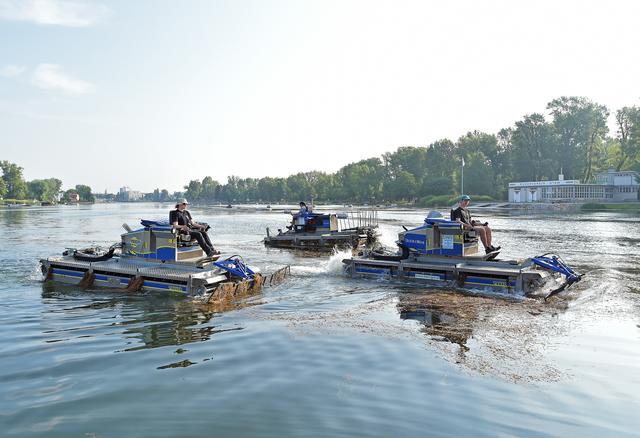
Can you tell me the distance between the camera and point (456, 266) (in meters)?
14.4

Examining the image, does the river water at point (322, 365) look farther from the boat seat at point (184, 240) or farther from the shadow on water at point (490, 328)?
the boat seat at point (184, 240)

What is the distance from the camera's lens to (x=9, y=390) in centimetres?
689

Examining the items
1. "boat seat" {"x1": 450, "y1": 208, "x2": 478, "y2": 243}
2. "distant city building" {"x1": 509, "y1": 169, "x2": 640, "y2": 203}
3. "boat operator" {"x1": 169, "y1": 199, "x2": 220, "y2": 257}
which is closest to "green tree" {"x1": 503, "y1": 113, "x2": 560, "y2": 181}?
"distant city building" {"x1": 509, "y1": 169, "x2": 640, "y2": 203}

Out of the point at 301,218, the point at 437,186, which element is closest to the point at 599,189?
the point at 437,186

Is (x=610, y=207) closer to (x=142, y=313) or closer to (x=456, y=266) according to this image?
(x=456, y=266)

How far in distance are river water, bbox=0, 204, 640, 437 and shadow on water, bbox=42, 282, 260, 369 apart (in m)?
0.06

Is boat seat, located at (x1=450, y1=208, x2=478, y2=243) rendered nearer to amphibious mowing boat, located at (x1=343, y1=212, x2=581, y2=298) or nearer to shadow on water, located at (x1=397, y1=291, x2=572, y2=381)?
amphibious mowing boat, located at (x1=343, y1=212, x2=581, y2=298)

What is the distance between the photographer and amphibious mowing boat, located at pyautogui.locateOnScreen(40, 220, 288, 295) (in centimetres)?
1345

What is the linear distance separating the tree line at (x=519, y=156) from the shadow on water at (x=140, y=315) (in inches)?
3698

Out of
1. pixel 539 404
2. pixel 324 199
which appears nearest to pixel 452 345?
pixel 539 404

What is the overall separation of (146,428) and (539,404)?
494 cm

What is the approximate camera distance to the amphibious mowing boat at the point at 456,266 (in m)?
13.4

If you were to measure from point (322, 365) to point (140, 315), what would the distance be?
5.67m

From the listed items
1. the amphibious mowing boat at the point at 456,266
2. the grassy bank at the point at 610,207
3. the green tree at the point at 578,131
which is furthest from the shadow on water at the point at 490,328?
the green tree at the point at 578,131
